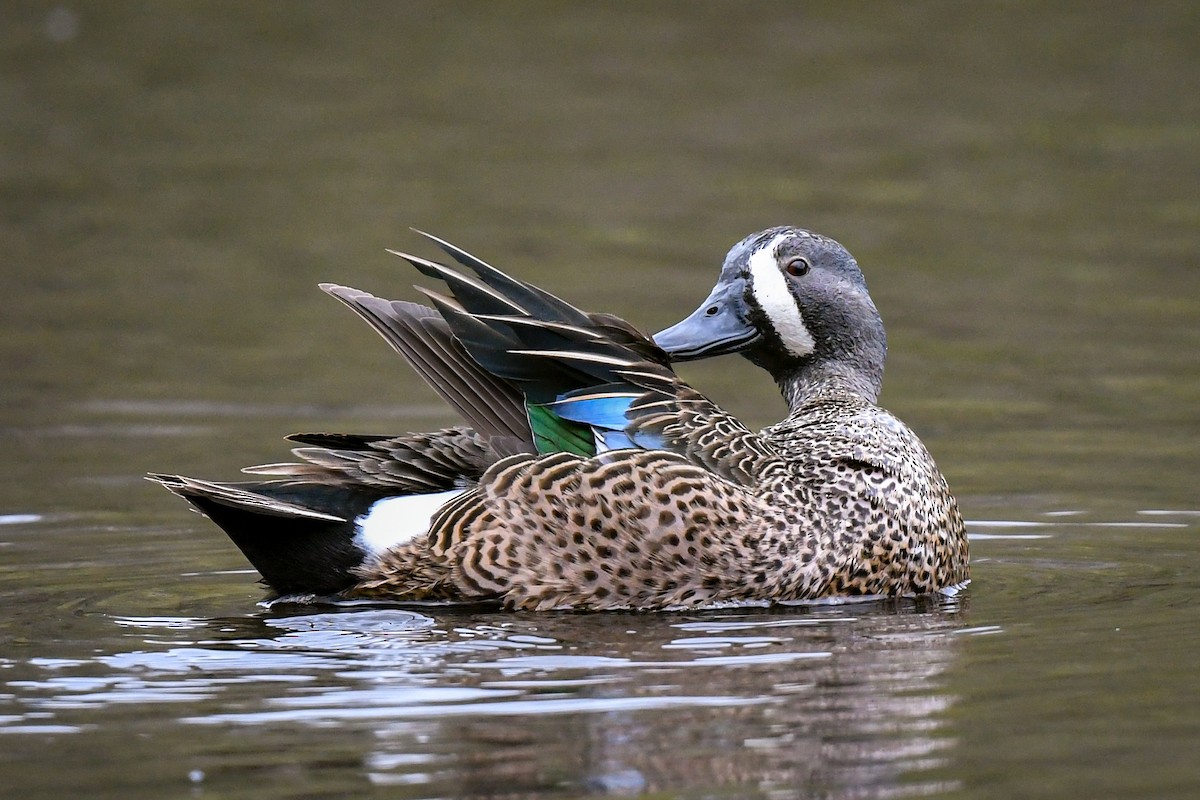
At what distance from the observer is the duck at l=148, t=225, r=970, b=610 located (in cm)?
656

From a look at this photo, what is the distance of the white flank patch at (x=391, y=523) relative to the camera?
6742mm

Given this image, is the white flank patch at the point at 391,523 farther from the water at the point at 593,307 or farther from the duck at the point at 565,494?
the water at the point at 593,307

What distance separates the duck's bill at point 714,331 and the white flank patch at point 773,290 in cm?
7

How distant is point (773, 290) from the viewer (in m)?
7.49

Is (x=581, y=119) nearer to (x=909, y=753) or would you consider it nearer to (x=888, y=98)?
(x=888, y=98)

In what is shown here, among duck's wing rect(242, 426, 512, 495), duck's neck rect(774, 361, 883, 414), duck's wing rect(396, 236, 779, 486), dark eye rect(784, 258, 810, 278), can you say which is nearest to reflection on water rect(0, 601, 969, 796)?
duck's wing rect(242, 426, 512, 495)

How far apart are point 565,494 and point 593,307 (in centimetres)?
592

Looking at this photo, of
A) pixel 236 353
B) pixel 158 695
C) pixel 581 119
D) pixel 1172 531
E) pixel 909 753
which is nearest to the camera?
pixel 909 753

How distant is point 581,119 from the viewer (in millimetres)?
18344

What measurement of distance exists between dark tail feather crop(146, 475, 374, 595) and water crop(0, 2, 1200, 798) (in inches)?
7.6

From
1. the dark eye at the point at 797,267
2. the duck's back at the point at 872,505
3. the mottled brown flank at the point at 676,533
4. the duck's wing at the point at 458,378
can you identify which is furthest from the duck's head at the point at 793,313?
the duck's wing at the point at 458,378

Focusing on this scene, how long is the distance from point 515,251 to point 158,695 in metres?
8.95

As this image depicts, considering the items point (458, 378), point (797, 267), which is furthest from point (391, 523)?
point (797, 267)

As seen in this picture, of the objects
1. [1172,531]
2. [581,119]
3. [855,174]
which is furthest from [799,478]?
[581,119]
